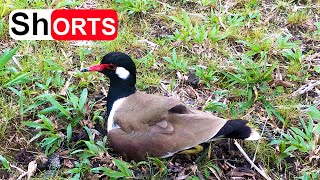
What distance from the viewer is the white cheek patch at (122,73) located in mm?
3193

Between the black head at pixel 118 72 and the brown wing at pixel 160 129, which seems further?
the black head at pixel 118 72

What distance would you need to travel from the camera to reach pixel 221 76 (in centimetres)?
379

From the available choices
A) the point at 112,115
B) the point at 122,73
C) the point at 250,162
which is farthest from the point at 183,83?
the point at 250,162

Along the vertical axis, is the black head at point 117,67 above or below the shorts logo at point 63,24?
below

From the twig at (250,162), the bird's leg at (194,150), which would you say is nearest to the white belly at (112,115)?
the bird's leg at (194,150)

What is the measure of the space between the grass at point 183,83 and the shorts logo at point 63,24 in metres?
0.08

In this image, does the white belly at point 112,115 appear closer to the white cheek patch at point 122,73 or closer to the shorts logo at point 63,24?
the white cheek patch at point 122,73

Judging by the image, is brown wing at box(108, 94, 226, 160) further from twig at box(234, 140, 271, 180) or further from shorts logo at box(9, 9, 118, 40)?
shorts logo at box(9, 9, 118, 40)

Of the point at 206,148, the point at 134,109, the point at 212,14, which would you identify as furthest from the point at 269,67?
the point at 134,109

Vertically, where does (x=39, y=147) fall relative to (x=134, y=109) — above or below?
below

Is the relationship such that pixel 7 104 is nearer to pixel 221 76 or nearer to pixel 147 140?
pixel 147 140

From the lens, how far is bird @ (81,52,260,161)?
287cm

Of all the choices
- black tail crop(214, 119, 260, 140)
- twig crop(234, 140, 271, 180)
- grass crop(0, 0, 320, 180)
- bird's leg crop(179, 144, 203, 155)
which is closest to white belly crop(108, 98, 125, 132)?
grass crop(0, 0, 320, 180)

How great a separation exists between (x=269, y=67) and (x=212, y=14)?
2.62 ft
